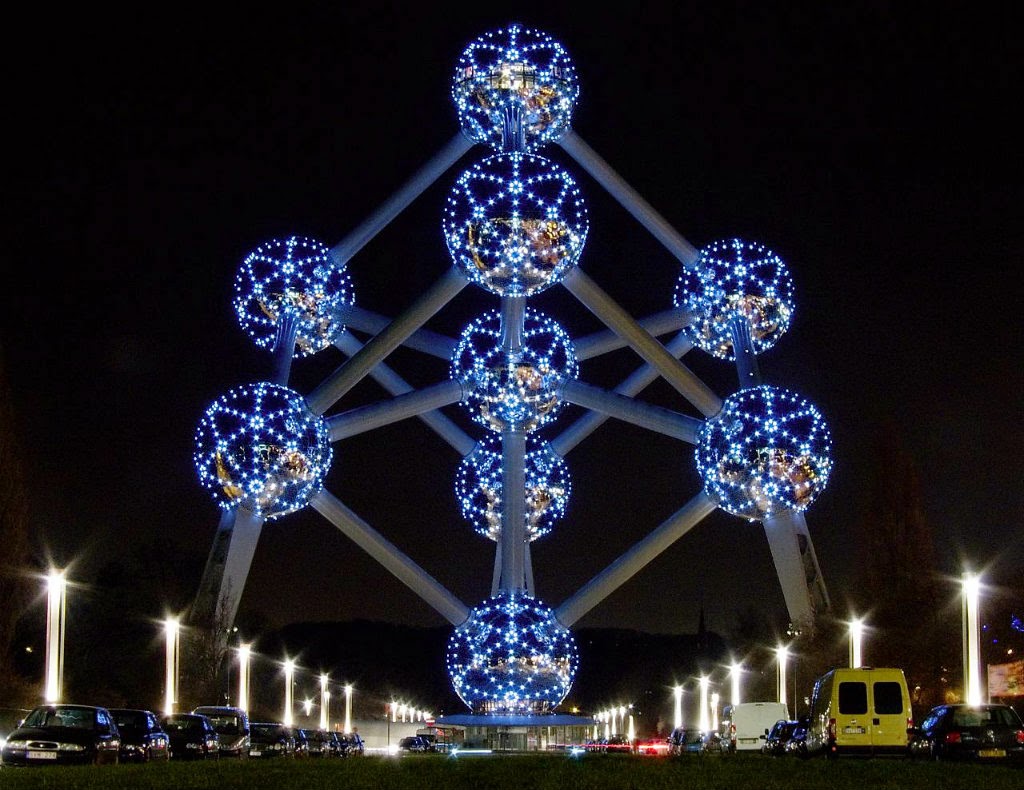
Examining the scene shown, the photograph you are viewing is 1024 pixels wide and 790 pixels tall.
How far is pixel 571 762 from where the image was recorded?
19.5 metres

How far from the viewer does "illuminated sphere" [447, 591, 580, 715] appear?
32.5 m

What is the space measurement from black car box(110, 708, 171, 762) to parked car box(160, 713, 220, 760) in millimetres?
2080

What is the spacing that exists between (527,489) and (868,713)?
11269mm

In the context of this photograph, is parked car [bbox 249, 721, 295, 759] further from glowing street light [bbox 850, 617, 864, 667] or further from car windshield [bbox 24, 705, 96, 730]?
glowing street light [bbox 850, 617, 864, 667]

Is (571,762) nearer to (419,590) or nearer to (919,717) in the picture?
(419,590)

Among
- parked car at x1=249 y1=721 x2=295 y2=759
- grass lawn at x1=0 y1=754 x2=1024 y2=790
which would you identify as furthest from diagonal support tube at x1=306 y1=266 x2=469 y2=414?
grass lawn at x1=0 y1=754 x2=1024 y2=790

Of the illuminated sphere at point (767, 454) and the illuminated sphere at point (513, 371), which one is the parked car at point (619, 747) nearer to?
the illuminated sphere at point (767, 454)

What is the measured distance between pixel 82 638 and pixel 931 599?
37.1 meters

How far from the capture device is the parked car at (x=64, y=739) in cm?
2400

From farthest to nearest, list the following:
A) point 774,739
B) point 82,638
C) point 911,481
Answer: point 82,638, point 911,481, point 774,739

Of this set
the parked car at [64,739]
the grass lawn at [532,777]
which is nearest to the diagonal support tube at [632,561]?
the parked car at [64,739]

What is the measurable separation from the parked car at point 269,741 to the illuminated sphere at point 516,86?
13.1 meters

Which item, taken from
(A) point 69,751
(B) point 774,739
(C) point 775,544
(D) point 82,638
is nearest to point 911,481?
(C) point 775,544

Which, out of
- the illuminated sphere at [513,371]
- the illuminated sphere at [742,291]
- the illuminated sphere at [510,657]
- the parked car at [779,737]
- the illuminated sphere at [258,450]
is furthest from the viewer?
the illuminated sphere at [742,291]
